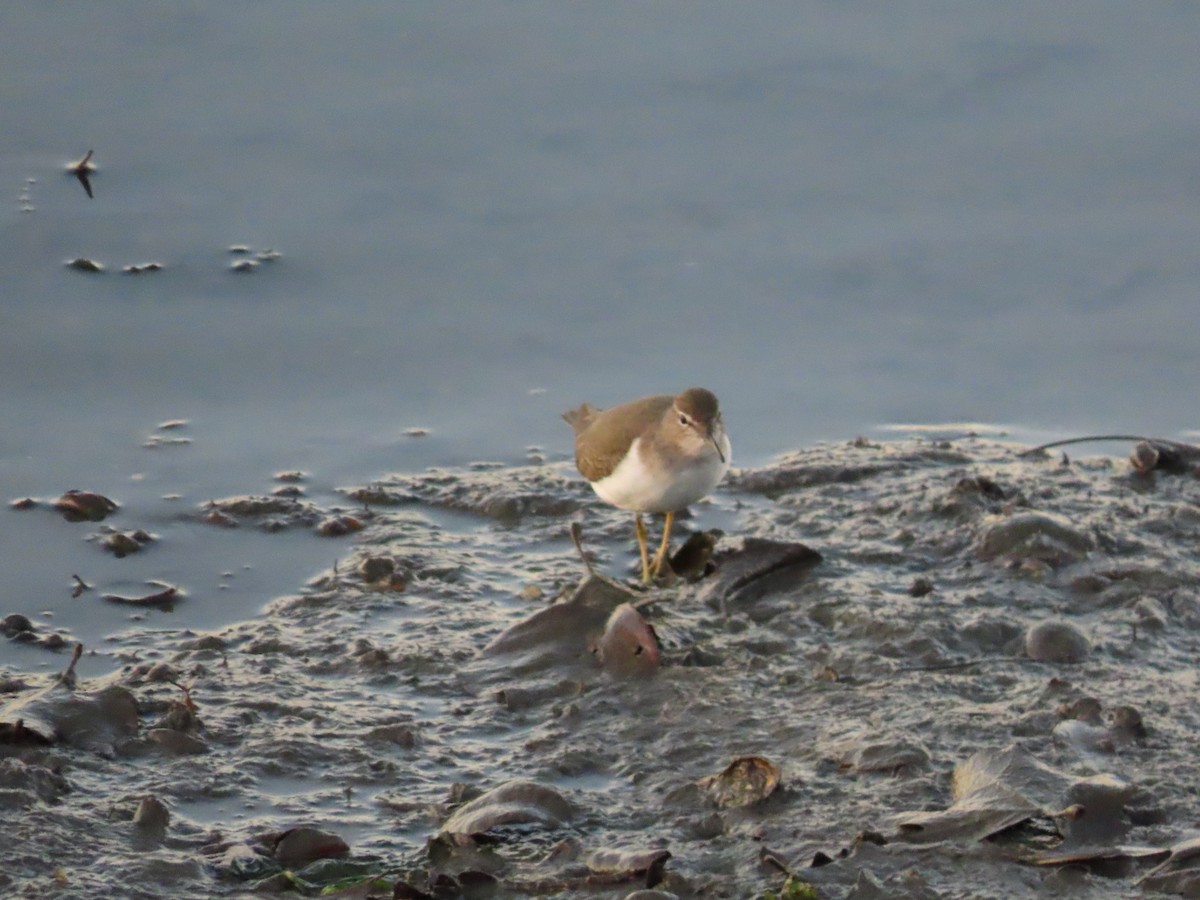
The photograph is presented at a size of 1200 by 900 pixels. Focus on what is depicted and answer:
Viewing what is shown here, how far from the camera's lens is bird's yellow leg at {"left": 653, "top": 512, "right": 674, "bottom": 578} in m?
6.98

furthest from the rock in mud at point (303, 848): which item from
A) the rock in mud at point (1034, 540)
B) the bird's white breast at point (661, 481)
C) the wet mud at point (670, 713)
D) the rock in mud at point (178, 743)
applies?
the rock in mud at point (1034, 540)

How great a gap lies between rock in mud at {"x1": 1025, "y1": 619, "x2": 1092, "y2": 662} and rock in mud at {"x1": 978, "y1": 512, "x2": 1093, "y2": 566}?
2.70 ft

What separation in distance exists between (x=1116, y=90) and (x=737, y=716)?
6364 millimetres

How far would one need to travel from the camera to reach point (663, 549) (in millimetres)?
7086

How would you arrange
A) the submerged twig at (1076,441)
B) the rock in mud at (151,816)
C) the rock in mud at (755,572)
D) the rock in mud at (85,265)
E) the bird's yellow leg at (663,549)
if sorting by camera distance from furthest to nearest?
the rock in mud at (85,265)
the submerged twig at (1076,441)
the bird's yellow leg at (663,549)
the rock in mud at (755,572)
the rock in mud at (151,816)

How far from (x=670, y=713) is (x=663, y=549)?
5.33ft

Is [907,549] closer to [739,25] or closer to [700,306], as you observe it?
[700,306]

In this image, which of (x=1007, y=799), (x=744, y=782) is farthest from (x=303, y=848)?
(x=1007, y=799)

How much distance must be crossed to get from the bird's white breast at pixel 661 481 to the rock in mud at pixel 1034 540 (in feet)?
4.04

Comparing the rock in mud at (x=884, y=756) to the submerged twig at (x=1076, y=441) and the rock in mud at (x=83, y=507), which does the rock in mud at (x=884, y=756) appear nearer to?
the submerged twig at (x=1076, y=441)

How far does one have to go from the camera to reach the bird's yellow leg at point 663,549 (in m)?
6.98

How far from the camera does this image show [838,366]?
340 inches

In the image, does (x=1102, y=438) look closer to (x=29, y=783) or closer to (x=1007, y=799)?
(x=1007, y=799)

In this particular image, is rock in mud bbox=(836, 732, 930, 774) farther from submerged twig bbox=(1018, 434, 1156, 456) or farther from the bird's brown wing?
submerged twig bbox=(1018, 434, 1156, 456)
